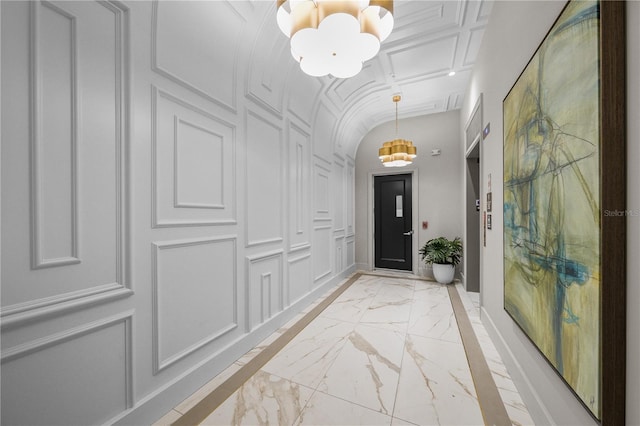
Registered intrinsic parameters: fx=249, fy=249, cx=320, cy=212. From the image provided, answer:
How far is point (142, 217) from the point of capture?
5.17ft

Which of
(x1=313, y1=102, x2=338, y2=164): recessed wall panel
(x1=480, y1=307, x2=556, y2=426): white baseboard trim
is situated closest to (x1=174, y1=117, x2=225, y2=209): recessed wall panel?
(x1=313, y1=102, x2=338, y2=164): recessed wall panel

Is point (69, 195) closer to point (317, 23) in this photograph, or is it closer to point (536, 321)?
point (317, 23)

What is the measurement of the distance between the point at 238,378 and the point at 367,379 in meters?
1.05

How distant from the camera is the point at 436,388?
1.89m

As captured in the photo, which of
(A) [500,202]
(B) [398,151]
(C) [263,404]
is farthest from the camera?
(B) [398,151]

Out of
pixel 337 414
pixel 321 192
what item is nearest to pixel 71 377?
pixel 337 414

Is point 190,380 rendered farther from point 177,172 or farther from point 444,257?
point 444,257

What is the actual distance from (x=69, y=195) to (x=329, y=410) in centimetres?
201

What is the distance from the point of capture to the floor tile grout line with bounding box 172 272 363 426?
5.42 feet

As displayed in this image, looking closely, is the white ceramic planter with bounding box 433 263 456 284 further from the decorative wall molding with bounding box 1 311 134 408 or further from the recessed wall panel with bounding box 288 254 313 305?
the decorative wall molding with bounding box 1 311 134 408

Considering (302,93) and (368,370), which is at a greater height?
(302,93)

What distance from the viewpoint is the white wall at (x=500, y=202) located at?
845 millimetres

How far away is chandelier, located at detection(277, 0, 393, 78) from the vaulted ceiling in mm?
880

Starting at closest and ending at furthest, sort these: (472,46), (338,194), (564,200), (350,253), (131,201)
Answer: (564,200) → (131,201) → (472,46) → (338,194) → (350,253)
